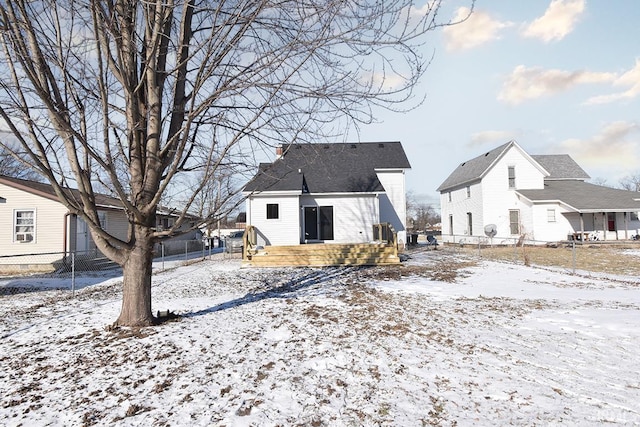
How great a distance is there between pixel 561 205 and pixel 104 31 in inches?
1063

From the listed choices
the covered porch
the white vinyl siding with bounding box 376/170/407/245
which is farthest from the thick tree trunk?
the covered porch

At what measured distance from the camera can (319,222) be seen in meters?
17.2

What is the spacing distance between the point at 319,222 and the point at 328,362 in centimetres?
1353

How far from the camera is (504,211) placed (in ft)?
78.6

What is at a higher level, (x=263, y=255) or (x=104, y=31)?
(x=104, y=31)

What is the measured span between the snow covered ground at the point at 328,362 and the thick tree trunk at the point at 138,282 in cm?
24

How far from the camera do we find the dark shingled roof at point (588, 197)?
72.0 ft

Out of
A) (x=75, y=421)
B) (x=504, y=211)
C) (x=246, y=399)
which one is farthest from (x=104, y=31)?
(x=504, y=211)

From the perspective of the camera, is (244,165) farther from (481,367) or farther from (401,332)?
(481,367)

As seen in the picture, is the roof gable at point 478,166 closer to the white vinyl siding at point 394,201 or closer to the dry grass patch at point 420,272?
the white vinyl siding at point 394,201

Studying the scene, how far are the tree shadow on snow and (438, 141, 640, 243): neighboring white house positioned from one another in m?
14.3

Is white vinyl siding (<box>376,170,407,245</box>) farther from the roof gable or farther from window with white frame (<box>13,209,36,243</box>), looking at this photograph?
window with white frame (<box>13,209,36,243</box>)

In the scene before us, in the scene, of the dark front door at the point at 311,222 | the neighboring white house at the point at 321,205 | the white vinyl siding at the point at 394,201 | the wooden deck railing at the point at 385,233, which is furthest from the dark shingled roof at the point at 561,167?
the dark front door at the point at 311,222

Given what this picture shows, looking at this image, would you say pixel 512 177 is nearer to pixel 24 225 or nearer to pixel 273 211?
pixel 273 211
